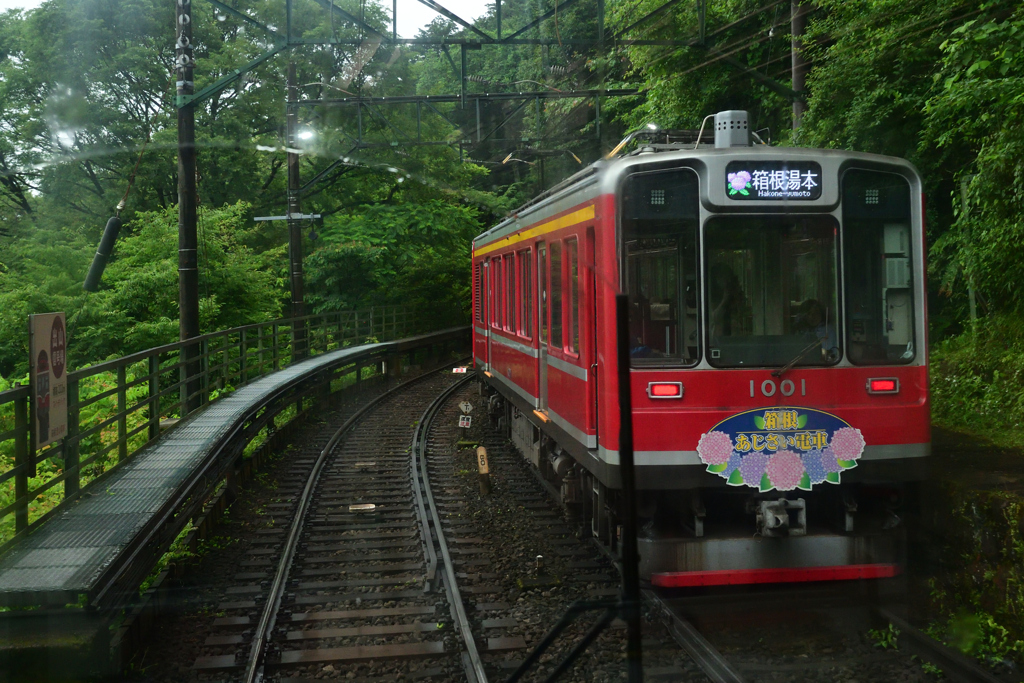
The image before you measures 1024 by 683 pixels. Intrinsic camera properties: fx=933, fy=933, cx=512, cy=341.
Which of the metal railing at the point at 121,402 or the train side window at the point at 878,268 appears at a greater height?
the train side window at the point at 878,268

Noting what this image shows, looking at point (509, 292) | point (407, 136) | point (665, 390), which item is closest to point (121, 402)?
point (509, 292)

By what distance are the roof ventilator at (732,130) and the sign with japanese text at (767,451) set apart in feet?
5.66

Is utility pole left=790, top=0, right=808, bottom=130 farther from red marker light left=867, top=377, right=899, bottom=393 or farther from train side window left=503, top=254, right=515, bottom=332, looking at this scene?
red marker light left=867, top=377, right=899, bottom=393

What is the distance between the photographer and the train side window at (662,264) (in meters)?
5.63

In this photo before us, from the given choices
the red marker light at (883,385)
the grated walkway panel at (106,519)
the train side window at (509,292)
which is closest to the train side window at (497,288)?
the train side window at (509,292)

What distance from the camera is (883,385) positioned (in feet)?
18.8

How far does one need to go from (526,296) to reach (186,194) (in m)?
4.94

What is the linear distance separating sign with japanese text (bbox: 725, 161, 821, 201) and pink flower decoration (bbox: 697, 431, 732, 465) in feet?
4.70

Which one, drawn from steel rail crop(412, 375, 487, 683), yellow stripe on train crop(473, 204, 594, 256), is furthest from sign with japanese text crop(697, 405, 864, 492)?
steel rail crop(412, 375, 487, 683)

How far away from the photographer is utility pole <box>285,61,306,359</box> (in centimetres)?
1802

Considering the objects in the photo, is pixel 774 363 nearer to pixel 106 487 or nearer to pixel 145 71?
pixel 106 487

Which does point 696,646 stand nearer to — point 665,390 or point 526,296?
point 665,390

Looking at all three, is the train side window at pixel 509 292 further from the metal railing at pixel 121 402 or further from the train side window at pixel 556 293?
the metal railing at pixel 121 402

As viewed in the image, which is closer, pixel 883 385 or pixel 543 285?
pixel 883 385
